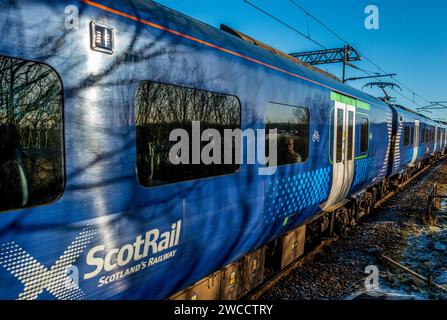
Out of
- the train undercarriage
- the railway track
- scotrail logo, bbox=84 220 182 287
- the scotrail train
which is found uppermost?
the scotrail train

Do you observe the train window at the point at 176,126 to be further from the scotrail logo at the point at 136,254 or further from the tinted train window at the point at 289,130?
the tinted train window at the point at 289,130

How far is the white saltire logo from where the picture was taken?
1.81m

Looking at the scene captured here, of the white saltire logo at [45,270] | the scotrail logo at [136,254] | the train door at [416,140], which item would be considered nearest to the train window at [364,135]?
the scotrail logo at [136,254]

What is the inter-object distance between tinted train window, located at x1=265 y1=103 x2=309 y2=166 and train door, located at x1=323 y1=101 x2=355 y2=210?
1.26 metres

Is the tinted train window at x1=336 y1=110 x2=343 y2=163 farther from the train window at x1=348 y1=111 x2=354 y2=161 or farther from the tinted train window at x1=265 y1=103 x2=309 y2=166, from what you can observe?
the tinted train window at x1=265 y1=103 x2=309 y2=166

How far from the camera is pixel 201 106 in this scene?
3.08 metres

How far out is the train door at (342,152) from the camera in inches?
237

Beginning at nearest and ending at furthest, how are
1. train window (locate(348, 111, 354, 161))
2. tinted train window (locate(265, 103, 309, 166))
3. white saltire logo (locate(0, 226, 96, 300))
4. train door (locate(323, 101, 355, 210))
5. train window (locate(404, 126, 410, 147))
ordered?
white saltire logo (locate(0, 226, 96, 300)) → tinted train window (locate(265, 103, 309, 166)) → train door (locate(323, 101, 355, 210)) → train window (locate(348, 111, 354, 161)) → train window (locate(404, 126, 410, 147))

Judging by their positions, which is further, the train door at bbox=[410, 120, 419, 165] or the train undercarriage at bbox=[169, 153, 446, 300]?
the train door at bbox=[410, 120, 419, 165]

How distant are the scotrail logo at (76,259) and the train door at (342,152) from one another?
4.03m

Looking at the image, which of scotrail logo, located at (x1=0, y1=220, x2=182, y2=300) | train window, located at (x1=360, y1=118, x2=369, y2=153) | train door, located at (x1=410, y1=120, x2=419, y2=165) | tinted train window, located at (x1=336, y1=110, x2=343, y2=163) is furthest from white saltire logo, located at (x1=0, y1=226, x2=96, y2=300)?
train door, located at (x1=410, y1=120, x2=419, y2=165)

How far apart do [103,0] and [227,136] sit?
165 centimetres

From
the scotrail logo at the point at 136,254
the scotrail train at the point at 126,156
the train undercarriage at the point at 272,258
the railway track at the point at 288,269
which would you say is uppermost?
the scotrail train at the point at 126,156
